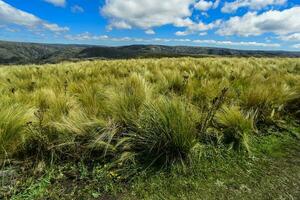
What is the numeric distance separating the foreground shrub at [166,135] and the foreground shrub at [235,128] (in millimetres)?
741

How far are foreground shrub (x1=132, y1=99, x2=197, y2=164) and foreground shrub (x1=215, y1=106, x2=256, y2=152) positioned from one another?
74 centimetres

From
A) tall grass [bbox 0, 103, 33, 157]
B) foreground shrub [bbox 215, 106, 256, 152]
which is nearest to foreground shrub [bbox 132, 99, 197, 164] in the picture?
foreground shrub [bbox 215, 106, 256, 152]

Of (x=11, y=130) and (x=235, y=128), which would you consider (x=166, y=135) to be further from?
(x=11, y=130)

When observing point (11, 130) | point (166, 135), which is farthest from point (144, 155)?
point (11, 130)

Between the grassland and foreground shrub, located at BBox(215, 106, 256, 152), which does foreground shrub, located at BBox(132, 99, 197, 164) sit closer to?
the grassland

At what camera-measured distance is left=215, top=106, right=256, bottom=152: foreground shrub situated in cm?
350

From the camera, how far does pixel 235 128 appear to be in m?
3.66

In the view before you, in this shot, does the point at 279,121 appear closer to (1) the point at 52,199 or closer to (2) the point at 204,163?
(2) the point at 204,163

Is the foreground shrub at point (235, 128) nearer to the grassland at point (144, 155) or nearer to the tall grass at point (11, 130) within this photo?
the grassland at point (144, 155)

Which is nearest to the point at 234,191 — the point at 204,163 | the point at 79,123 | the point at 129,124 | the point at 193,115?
the point at 204,163

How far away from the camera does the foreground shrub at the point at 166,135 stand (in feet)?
9.84

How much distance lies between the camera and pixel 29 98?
15.8 feet

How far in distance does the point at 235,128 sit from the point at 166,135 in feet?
3.87

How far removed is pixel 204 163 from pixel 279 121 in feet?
6.83
